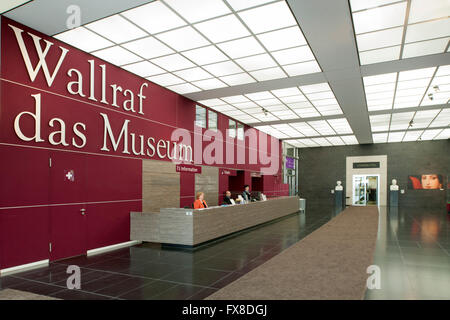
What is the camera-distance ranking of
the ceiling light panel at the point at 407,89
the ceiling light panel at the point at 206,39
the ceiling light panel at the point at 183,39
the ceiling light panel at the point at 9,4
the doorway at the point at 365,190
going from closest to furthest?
the ceiling light panel at the point at 9,4 → the ceiling light panel at the point at 206,39 → the ceiling light panel at the point at 183,39 → the ceiling light panel at the point at 407,89 → the doorway at the point at 365,190

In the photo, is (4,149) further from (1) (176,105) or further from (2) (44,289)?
(1) (176,105)

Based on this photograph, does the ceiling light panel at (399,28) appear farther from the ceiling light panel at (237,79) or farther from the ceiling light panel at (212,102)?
the ceiling light panel at (212,102)

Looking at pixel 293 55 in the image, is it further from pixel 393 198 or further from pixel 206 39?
pixel 393 198

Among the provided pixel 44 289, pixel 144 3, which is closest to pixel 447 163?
pixel 144 3

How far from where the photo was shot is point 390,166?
18672 mm

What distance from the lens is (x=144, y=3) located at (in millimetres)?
4469

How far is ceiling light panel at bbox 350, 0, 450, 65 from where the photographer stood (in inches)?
179

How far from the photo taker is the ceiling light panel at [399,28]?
455 cm

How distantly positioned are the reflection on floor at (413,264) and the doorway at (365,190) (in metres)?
11.1

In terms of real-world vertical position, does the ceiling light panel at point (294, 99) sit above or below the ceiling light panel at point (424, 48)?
below

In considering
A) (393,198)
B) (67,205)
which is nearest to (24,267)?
(67,205)

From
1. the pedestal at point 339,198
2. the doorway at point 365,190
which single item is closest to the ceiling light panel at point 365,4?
the pedestal at point 339,198

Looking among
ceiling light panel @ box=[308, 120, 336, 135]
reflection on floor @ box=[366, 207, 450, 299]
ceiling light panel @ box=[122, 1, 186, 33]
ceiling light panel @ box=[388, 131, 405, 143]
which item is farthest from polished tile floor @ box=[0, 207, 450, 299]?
ceiling light panel @ box=[388, 131, 405, 143]
